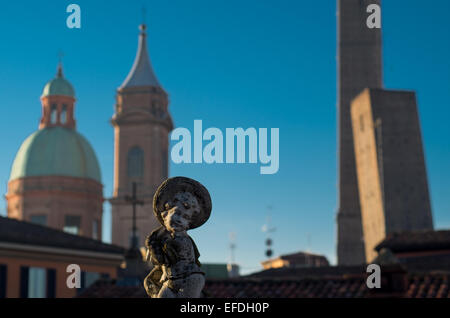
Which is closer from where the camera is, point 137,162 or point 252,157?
point 252,157

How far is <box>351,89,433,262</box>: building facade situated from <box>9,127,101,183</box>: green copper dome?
101ft

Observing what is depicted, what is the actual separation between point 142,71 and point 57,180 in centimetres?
2935

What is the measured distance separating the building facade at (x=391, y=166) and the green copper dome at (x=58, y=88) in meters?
35.2

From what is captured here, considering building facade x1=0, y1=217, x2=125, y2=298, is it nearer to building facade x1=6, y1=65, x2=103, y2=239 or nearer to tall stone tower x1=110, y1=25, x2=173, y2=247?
building facade x1=6, y1=65, x2=103, y2=239

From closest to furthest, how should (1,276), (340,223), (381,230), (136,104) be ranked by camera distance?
1. (1,276)
2. (381,230)
3. (340,223)
4. (136,104)

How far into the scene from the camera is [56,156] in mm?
86250

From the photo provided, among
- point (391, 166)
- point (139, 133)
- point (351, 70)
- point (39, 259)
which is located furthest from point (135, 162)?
point (39, 259)

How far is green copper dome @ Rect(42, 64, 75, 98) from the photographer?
90125 millimetres

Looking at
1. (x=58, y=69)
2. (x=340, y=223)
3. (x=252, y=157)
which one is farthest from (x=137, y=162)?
(x=252, y=157)

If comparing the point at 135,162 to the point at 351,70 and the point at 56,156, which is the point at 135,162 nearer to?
the point at 56,156

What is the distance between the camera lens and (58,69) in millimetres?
92875
